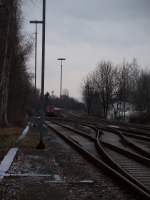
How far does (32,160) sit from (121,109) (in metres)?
69.8

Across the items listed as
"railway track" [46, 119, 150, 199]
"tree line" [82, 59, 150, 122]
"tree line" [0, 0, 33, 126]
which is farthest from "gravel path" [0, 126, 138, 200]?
"tree line" [82, 59, 150, 122]

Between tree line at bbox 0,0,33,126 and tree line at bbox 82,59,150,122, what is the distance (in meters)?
28.9

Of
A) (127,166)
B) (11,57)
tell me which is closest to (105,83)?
(11,57)

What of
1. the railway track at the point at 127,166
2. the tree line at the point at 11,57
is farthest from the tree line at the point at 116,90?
the railway track at the point at 127,166

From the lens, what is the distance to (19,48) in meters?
35.9

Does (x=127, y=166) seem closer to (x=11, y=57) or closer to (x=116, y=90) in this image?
(x=11, y=57)

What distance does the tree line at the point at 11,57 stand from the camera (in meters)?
24.1

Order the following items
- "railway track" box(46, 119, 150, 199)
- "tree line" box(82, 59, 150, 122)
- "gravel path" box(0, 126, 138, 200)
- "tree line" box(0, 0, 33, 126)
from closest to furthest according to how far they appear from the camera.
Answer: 1. "gravel path" box(0, 126, 138, 200)
2. "railway track" box(46, 119, 150, 199)
3. "tree line" box(0, 0, 33, 126)
4. "tree line" box(82, 59, 150, 122)

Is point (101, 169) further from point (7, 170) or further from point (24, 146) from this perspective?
point (24, 146)

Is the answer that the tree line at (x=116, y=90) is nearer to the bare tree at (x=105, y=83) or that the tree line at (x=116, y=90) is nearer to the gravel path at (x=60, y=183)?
the bare tree at (x=105, y=83)

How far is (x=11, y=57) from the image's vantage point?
111 ft

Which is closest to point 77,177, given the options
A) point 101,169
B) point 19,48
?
point 101,169

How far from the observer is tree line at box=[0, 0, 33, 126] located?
24.1 metres

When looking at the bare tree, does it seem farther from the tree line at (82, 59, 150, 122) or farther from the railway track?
the railway track
